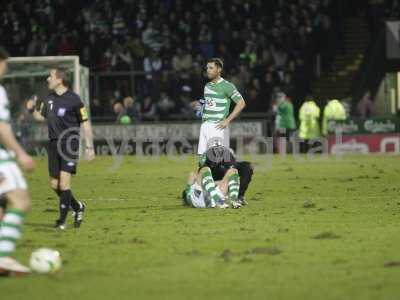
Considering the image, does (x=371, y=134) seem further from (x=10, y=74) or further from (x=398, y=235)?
(x=398, y=235)

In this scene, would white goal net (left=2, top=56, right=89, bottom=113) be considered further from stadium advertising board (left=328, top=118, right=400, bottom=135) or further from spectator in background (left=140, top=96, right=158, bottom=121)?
stadium advertising board (left=328, top=118, right=400, bottom=135)

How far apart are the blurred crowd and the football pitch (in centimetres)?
1470

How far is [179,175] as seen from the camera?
24.8 metres

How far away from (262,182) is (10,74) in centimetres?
1270

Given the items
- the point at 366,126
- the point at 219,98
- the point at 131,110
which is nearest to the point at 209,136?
the point at 219,98

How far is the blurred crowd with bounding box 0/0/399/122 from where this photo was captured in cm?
3550

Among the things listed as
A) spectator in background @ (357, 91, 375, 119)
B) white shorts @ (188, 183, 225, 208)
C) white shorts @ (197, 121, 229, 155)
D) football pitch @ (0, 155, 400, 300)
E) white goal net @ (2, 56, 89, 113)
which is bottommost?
football pitch @ (0, 155, 400, 300)

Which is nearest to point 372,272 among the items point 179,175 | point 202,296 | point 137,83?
point 202,296

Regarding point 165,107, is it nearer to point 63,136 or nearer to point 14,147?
point 63,136

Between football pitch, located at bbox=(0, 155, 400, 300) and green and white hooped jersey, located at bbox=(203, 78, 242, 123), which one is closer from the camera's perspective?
football pitch, located at bbox=(0, 155, 400, 300)

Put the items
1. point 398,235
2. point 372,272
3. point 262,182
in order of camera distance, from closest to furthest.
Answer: point 372,272 < point 398,235 < point 262,182

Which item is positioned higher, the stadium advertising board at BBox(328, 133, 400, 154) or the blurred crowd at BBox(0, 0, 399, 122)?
the blurred crowd at BBox(0, 0, 399, 122)

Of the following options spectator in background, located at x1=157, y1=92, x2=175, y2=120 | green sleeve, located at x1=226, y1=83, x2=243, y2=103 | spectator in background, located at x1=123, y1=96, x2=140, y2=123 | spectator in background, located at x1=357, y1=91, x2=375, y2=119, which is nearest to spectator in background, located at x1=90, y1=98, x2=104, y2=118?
spectator in background, located at x1=123, y1=96, x2=140, y2=123

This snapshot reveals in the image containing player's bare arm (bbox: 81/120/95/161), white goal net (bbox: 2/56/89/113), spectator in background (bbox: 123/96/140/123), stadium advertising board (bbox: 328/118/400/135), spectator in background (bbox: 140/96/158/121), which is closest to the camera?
player's bare arm (bbox: 81/120/95/161)
